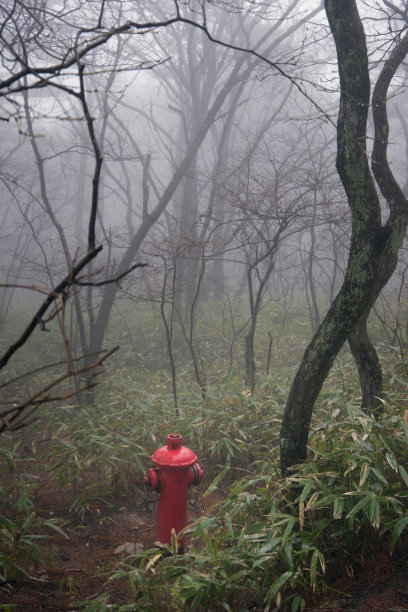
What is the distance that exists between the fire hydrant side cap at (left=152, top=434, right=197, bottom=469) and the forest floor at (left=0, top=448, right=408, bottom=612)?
2.22 feet

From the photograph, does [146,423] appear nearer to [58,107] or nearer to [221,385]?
[221,385]

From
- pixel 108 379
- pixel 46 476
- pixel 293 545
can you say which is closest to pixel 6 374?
pixel 108 379

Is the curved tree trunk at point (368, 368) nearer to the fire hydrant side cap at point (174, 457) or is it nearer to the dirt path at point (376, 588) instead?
the dirt path at point (376, 588)

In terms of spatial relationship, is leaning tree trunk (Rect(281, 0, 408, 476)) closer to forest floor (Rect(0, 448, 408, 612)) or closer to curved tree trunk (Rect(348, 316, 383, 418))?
curved tree trunk (Rect(348, 316, 383, 418))

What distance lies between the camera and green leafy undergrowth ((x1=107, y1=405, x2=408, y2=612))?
6.93 ft

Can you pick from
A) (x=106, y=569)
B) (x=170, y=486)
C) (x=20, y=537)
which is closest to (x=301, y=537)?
(x=170, y=486)

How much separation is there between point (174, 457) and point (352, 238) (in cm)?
200

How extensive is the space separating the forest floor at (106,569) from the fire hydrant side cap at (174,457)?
676 mm

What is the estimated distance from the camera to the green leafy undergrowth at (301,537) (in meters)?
2.11

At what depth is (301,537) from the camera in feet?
7.64

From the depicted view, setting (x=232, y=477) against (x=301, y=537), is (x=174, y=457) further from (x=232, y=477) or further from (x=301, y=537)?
(x=232, y=477)

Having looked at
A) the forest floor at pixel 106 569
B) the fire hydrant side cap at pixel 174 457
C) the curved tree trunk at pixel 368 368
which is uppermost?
the curved tree trunk at pixel 368 368

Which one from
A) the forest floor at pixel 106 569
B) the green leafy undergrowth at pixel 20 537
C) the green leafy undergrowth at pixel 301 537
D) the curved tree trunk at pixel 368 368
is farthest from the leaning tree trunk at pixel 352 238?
the green leafy undergrowth at pixel 20 537

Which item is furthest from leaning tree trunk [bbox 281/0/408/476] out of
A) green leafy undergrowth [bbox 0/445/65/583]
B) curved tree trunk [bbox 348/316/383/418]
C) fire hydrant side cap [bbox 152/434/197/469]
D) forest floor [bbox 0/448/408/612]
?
green leafy undergrowth [bbox 0/445/65/583]
